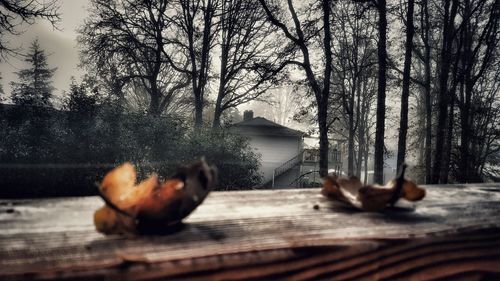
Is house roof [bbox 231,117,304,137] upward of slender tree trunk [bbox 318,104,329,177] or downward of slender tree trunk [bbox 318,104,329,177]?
upward

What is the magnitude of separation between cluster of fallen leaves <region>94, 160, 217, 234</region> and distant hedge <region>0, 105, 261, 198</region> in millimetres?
11528

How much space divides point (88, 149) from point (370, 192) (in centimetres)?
1278

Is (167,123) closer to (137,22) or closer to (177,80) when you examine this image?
(137,22)

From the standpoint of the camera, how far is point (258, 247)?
1.98ft

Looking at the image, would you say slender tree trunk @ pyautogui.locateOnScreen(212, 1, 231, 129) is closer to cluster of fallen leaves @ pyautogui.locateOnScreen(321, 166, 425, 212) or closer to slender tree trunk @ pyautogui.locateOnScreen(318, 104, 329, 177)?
slender tree trunk @ pyautogui.locateOnScreen(318, 104, 329, 177)

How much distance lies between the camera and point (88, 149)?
1215 cm

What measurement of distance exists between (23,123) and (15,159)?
6.12 feet

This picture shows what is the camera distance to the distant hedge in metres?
11.7

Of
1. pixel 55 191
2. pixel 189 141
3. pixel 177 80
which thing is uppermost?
pixel 177 80

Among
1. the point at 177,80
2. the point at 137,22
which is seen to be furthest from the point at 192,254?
the point at 177,80

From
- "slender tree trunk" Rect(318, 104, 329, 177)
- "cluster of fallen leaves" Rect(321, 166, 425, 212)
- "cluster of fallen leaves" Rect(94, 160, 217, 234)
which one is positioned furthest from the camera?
"slender tree trunk" Rect(318, 104, 329, 177)

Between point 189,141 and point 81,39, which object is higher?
point 81,39

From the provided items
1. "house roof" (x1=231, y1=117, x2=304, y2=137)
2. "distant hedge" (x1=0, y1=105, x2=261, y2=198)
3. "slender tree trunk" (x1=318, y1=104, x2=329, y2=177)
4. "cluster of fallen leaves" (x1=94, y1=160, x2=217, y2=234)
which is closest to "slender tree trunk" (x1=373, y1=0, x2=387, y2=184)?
"slender tree trunk" (x1=318, y1=104, x2=329, y2=177)

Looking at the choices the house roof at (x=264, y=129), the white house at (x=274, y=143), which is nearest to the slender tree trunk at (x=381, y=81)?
the white house at (x=274, y=143)
